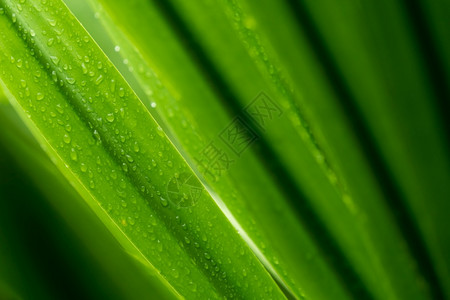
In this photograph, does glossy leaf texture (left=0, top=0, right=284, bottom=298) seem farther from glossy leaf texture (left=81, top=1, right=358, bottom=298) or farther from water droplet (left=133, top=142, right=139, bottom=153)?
glossy leaf texture (left=81, top=1, right=358, bottom=298)

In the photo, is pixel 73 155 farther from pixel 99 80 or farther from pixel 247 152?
pixel 247 152

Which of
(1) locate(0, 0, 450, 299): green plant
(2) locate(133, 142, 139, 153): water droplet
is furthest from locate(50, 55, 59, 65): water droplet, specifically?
(2) locate(133, 142, 139, 153): water droplet

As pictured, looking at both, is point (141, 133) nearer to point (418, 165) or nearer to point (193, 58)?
point (193, 58)

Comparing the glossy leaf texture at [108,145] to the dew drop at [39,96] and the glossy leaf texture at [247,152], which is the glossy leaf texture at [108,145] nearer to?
the dew drop at [39,96]

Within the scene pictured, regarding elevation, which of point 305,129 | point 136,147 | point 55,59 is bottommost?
point 305,129

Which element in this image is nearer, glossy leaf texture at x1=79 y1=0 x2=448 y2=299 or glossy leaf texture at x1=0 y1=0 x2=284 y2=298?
glossy leaf texture at x1=0 y1=0 x2=284 y2=298

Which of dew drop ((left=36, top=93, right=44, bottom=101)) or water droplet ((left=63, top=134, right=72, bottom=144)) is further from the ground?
dew drop ((left=36, top=93, right=44, bottom=101))

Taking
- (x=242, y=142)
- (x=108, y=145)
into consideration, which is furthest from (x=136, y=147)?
(x=242, y=142)

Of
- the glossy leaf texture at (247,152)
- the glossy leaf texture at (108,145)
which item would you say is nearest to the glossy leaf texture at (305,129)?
the glossy leaf texture at (247,152)

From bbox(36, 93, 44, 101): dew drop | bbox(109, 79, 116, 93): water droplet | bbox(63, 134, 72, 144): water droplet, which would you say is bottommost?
bbox(63, 134, 72, 144): water droplet

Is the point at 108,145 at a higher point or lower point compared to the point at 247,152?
higher
